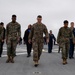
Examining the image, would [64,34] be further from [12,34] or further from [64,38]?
[12,34]

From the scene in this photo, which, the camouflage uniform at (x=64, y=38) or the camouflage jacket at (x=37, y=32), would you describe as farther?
the camouflage uniform at (x=64, y=38)

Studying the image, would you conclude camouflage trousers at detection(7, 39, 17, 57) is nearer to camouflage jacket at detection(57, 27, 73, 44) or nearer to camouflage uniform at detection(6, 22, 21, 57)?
camouflage uniform at detection(6, 22, 21, 57)

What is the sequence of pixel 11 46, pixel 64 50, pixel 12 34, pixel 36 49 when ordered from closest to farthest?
pixel 36 49
pixel 64 50
pixel 12 34
pixel 11 46

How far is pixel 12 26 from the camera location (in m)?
16.2

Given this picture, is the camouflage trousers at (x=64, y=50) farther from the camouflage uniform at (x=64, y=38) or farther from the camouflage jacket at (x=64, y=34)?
the camouflage jacket at (x=64, y=34)

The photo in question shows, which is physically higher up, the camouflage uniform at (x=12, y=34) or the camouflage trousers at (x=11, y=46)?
the camouflage uniform at (x=12, y=34)

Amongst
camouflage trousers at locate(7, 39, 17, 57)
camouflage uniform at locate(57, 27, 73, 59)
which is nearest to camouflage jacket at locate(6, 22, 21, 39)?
camouflage trousers at locate(7, 39, 17, 57)

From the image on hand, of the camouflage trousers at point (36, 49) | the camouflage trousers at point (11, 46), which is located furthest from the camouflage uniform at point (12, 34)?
the camouflage trousers at point (36, 49)

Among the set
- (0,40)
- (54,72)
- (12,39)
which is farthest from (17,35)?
(54,72)

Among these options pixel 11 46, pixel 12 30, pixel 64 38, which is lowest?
pixel 11 46

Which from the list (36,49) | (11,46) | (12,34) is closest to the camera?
(36,49)

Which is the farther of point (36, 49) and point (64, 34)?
point (64, 34)

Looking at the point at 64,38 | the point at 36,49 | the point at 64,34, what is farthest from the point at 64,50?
the point at 36,49

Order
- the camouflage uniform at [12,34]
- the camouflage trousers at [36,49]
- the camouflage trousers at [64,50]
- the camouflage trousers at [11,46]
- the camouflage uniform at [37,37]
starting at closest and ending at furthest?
the camouflage trousers at [36,49] → the camouflage uniform at [37,37] → the camouflage trousers at [64,50] → the camouflage uniform at [12,34] → the camouflage trousers at [11,46]
